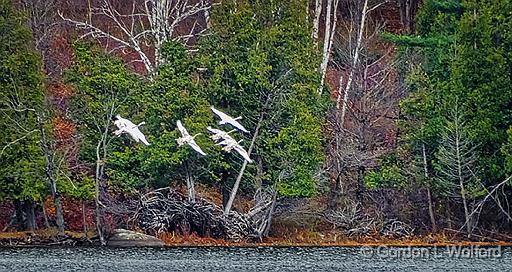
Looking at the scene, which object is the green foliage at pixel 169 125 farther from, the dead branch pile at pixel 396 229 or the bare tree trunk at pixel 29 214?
the dead branch pile at pixel 396 229

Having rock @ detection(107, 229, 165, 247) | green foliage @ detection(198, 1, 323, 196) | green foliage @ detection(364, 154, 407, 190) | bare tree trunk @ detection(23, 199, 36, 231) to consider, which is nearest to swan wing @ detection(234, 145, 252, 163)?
rock @ detection(107, 229, 165, 247)

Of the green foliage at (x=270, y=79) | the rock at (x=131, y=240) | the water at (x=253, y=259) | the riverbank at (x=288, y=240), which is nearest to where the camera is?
the water at (x=253, y=259)

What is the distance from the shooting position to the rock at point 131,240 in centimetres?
2714

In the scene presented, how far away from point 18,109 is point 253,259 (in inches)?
350

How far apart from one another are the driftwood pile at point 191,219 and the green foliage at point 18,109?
294cm

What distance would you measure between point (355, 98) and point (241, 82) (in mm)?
4595

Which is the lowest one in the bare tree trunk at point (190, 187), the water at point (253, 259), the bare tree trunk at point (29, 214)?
the water at point (253, 259)

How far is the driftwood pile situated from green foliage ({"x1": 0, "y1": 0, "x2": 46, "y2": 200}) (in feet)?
9.64

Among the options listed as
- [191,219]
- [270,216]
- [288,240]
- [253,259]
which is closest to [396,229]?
[288,240]

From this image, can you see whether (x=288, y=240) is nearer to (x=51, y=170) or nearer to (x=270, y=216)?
(x=270, y=216)

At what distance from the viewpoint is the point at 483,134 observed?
29828 millimetres

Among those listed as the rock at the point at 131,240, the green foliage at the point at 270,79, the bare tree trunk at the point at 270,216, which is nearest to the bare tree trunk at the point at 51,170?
the rock at the point at 131,240

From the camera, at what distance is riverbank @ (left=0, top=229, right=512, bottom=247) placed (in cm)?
2775

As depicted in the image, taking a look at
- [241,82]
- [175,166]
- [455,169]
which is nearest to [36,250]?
[175,166]
